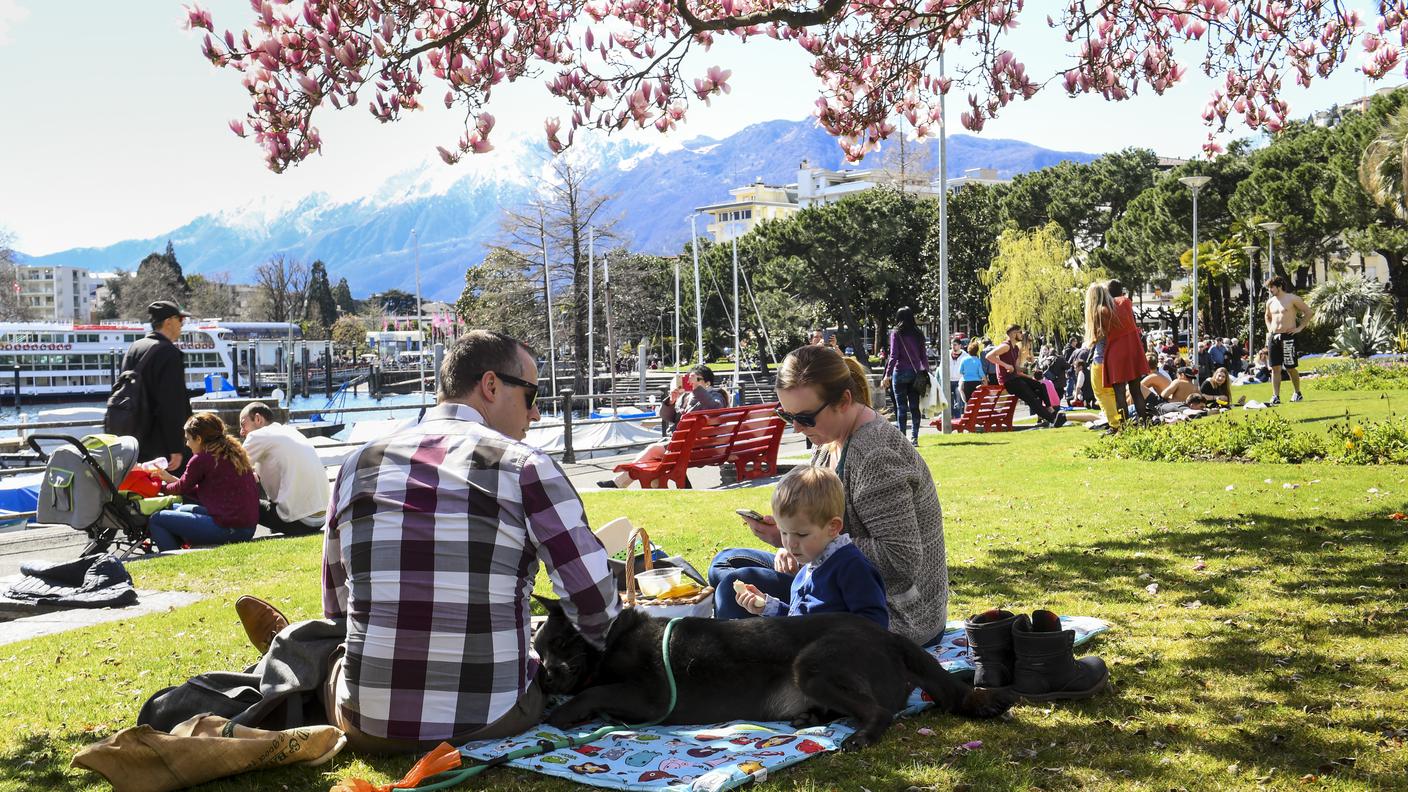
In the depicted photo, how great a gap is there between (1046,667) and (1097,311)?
34.7 ft

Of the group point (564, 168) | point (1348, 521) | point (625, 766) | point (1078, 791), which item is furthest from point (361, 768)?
point (564, 168)

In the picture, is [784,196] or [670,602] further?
[784,196]

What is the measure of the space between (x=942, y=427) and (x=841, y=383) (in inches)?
643

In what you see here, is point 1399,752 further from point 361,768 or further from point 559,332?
point 559,332

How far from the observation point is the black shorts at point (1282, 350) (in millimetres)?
17797

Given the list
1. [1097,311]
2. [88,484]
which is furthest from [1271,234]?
[88,484]

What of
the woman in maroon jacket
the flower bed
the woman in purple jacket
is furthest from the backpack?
the woman in purple jacket

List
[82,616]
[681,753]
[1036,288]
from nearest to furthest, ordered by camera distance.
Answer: [681,753] < [82,616] < [1036,288]

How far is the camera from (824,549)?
4.49 metres

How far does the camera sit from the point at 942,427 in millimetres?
20688

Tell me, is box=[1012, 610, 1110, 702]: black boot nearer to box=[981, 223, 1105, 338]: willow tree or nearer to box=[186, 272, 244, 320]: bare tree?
box=[981, 223, 1105, 338]: willow tree

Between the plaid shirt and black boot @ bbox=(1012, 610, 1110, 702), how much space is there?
1629 mm

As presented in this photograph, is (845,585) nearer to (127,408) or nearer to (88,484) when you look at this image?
(88,484)

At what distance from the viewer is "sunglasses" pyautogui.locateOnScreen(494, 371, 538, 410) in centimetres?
402
